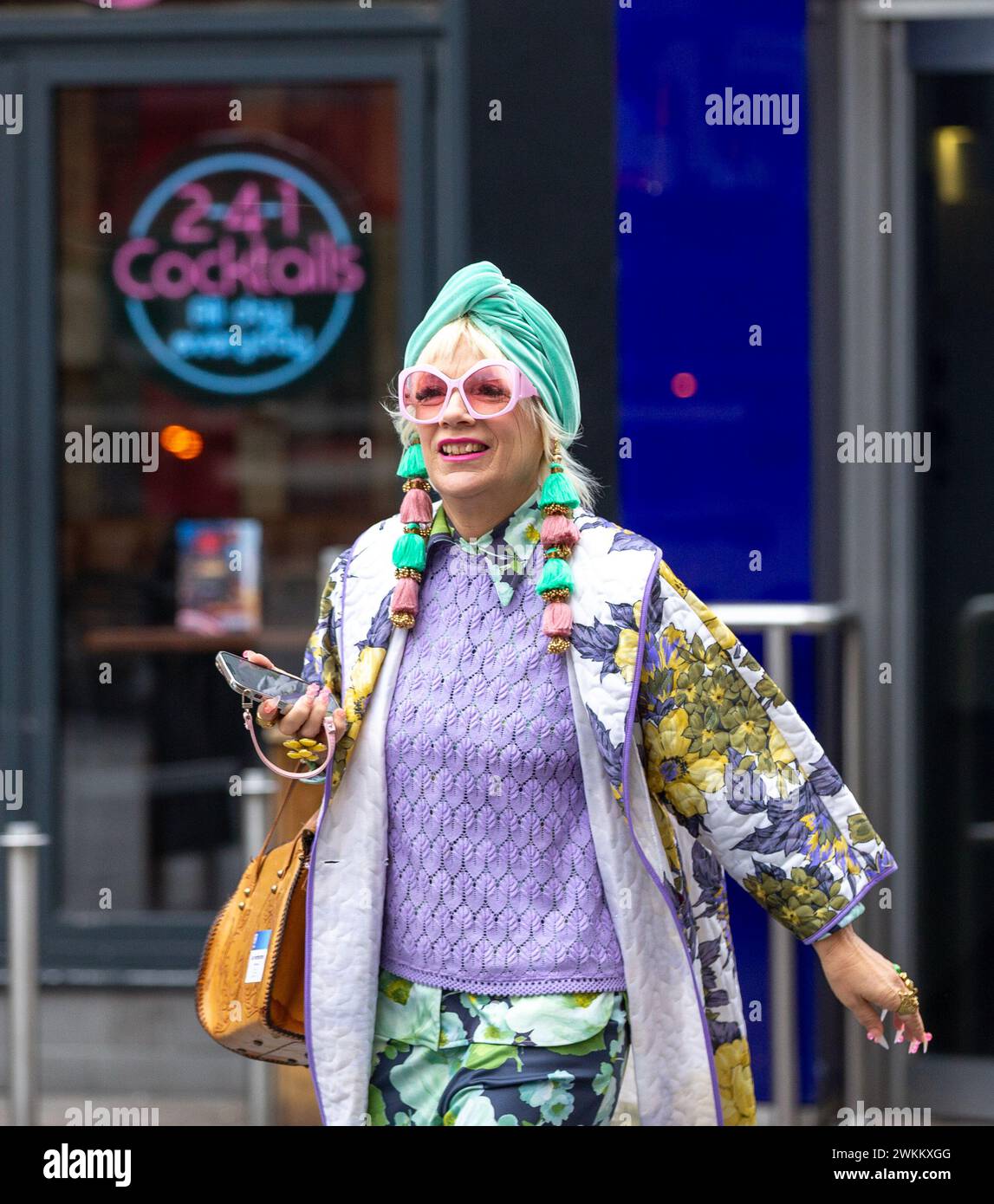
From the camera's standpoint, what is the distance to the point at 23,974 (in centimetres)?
427

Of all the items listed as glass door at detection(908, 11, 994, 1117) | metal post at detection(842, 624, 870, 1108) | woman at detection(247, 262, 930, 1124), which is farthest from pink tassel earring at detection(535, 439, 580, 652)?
glass door at detection(908, 11, 994, 1117)

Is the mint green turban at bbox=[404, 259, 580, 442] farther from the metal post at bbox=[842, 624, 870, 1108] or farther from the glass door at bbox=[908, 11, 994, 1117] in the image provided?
the glass door at bbox=[908, 11, 994, 1117]

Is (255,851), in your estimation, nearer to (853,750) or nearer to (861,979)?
(853,750)

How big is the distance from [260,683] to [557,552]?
488 mm

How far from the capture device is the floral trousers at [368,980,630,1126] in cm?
260

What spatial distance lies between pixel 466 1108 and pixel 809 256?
278 cm

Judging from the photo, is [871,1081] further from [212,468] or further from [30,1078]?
[212,468]

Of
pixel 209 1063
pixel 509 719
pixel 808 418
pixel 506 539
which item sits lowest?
pixel 209 1063

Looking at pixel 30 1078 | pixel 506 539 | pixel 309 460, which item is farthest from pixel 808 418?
pixel 30 1078

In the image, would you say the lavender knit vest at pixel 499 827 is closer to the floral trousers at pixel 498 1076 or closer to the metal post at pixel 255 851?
the floral trousers at pixel 498 1076

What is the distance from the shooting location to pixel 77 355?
5.78m

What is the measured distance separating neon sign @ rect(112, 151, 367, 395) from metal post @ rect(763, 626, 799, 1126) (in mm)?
1962

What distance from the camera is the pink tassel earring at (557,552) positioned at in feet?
8.65

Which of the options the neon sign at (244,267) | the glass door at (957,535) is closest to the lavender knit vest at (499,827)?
the glass door at (957,535)
